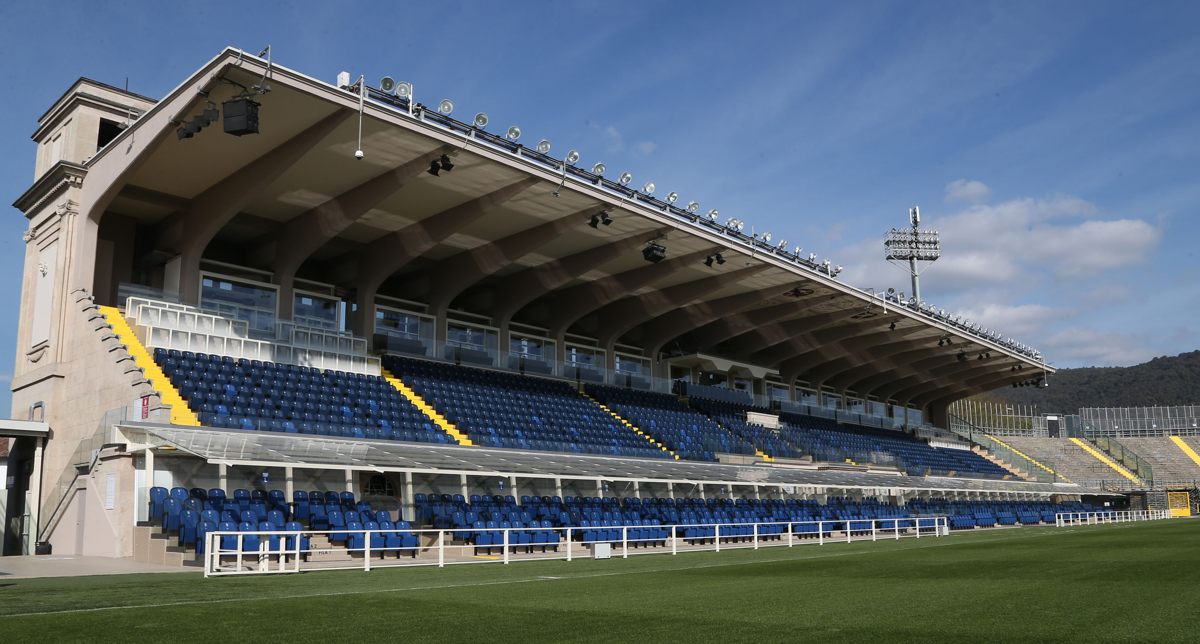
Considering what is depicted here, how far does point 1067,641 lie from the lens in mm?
6910

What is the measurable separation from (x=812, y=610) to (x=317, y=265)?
30.3 m

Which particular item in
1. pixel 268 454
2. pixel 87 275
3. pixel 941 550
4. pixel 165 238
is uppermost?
pixel 165 238

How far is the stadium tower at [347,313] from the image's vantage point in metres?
22.8

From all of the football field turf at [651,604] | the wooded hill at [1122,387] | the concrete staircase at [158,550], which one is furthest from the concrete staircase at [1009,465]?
the wooded hill at [1122,387]

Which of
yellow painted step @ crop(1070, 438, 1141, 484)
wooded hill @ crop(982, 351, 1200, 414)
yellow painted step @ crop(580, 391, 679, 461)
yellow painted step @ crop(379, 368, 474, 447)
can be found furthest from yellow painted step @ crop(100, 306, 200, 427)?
wooded hill @ crop(982, 351, 1200, 414)

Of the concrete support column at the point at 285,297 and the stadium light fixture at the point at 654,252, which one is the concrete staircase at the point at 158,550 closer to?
the concrete support column at the point at 285,297

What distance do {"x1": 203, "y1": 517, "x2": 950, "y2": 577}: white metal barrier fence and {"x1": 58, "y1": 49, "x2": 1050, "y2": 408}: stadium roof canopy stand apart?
34.9 feet

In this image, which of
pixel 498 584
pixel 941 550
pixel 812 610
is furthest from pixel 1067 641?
pixel 941 550

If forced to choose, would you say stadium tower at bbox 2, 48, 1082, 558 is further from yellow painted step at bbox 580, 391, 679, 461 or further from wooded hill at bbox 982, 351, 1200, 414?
wooded hill at bbox 982, 351, 1200, 414

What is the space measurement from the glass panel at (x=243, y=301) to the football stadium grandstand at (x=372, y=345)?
3.0 inches

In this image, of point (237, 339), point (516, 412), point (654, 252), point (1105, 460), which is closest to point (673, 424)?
point (516, 412)

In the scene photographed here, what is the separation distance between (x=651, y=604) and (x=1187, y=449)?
245 feet

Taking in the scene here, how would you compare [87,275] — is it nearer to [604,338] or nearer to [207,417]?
[207,417]

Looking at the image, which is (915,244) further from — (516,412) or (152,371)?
(152,371)
